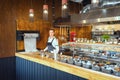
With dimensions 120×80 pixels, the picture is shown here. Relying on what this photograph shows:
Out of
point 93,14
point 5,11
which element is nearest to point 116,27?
point 93,14

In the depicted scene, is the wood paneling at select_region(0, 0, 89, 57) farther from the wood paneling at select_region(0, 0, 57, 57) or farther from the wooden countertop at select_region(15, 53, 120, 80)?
the wooden countertop at select_region(15, 53, 120, 80)

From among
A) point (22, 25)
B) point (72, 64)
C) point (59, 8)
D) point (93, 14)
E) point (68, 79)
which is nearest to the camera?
point (68, 79)

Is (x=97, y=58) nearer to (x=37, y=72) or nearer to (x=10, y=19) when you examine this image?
(x=37, y=72)

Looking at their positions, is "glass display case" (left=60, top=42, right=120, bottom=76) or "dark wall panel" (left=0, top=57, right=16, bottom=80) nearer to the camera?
"glass display case" (left=60, top=42, right=120, bottom=76)

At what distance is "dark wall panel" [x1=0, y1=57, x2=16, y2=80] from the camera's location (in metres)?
5.25

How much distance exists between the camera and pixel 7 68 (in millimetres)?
5371

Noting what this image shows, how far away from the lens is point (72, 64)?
288cm

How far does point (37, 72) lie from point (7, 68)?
2.09m

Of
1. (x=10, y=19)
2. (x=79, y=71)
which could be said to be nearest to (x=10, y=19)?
(x=10, y=19)

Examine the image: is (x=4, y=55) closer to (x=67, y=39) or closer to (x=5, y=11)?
(x=5, y=11)

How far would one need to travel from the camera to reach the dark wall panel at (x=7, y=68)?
17.2 feet

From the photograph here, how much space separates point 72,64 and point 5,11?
3.39 meters

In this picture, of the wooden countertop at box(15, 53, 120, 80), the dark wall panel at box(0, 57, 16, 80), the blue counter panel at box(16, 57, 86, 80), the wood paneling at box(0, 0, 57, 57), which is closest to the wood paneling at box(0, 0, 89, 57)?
the wood paneling at box(0, 0, 57, 57)

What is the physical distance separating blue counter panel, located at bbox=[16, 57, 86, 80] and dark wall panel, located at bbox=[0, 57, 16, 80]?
697mm
